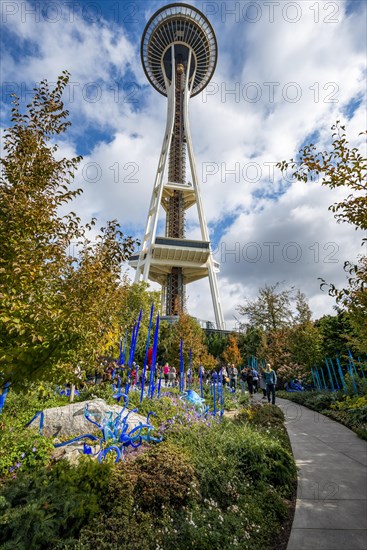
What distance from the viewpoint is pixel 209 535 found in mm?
3199

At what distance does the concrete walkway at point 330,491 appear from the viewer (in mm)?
3267

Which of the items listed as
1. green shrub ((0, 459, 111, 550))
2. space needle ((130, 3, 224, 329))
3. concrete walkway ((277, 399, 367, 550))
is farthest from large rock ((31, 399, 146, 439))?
space needle ((130, 3, 224, 329))

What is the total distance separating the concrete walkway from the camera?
327 cm

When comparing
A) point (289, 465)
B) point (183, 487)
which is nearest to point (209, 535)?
point (183, 487)

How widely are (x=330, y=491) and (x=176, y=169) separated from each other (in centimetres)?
6278

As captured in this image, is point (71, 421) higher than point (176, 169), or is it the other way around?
point (176, 169)

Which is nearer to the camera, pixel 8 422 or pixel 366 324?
pixel 366 324

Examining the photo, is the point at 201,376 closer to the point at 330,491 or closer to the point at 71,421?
the point at 71,421

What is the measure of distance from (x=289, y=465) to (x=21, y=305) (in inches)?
188

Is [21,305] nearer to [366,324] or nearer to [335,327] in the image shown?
[366,324]

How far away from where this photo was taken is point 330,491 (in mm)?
4387

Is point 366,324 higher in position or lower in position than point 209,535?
higher

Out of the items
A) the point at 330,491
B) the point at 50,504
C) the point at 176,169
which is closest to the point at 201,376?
the point at 330,491

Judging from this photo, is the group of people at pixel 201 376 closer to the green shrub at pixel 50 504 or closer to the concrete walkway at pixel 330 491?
the green shrub at pixel 50 504
